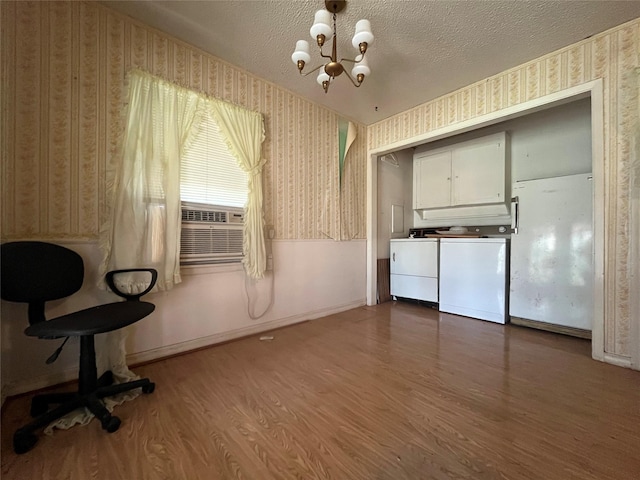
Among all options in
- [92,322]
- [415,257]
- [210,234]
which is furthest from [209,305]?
[415,257]

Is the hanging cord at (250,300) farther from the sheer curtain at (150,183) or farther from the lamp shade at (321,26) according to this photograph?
the lamp shade at (321,26)

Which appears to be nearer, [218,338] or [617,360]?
[617,360]

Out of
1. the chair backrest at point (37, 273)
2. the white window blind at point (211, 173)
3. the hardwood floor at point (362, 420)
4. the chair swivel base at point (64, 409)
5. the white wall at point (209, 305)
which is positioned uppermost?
the white window blind at point (211, 173)

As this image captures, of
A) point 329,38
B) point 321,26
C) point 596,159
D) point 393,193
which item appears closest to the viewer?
point 321,26

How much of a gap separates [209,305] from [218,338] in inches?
13.0

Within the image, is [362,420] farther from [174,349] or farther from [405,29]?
[405,29]

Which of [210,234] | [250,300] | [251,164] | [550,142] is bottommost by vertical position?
[250,300]

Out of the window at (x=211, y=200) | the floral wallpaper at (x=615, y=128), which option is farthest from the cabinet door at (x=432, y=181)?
the window at (x=211, y=200)

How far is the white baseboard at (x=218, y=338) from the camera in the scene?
1926 millimetres

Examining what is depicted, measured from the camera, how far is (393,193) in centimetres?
404

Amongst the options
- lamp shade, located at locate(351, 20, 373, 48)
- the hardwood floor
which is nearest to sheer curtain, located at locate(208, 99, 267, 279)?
the hardwood floor

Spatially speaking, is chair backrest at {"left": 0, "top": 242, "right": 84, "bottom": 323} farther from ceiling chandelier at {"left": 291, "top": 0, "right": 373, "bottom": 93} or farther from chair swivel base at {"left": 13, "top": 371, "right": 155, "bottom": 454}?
ceiling chandelier at {"left": 291, "top": 0, "right": 373, "bottom": 93}

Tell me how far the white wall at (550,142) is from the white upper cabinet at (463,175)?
265 mm

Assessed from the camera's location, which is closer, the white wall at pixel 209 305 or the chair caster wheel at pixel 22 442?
the chair caster wheel at pixel 22 442
